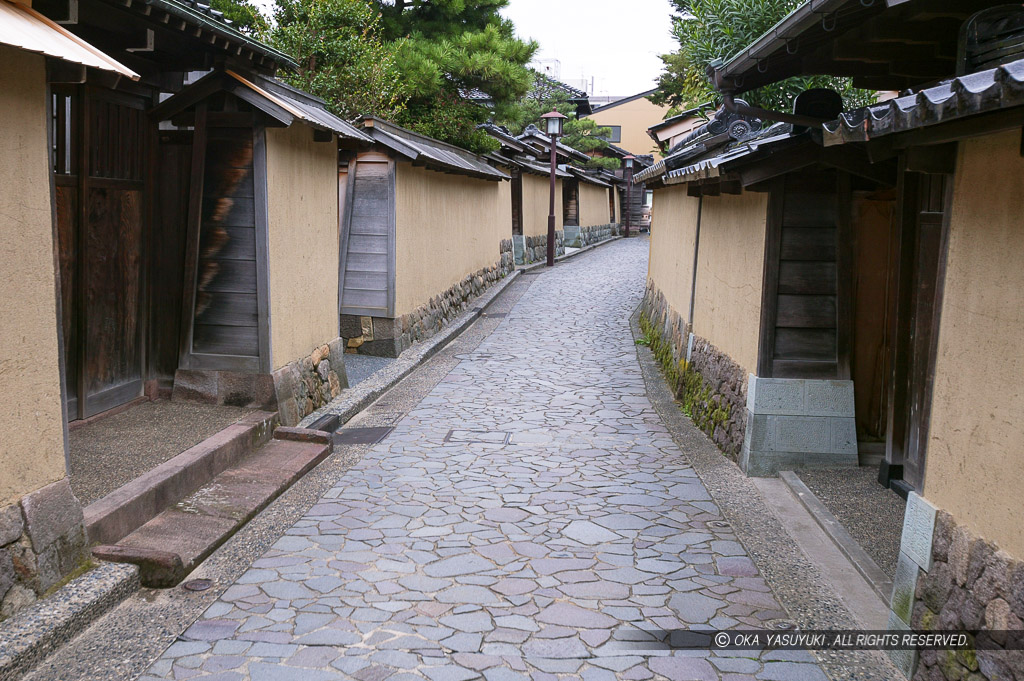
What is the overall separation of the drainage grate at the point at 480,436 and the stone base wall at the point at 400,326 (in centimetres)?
471

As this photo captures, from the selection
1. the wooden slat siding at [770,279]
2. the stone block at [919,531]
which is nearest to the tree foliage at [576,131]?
the wooden slat siding at [770,279]

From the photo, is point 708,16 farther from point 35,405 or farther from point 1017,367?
point 35,405

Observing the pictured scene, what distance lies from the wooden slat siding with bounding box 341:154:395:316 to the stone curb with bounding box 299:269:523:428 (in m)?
1.05

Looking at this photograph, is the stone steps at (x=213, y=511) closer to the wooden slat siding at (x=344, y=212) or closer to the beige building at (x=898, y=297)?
the beige building at (x=898, y=297)

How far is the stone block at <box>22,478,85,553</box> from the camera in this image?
16.7 feet

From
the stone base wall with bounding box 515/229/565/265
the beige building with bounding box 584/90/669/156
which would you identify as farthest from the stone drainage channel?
the beige building with bounding box 584/90/669/156

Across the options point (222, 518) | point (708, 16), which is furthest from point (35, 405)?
point (708, 16)

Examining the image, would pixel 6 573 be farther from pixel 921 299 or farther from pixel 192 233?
pixel 921 299

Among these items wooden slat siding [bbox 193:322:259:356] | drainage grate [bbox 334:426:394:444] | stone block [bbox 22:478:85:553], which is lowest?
drainage grate [bbox 334:426:394:444]

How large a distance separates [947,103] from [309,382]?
8163 mm

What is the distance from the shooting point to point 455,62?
21.9 meters

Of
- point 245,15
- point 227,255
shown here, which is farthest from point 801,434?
point 245,15

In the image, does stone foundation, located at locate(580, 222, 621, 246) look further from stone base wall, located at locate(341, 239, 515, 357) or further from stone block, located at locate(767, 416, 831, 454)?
stone block, located at locate(767, 416, 831, 454)

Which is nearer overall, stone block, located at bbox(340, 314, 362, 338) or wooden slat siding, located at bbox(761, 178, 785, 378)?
wooden slat siding, located at bbox(761, 178, 785, 378)
